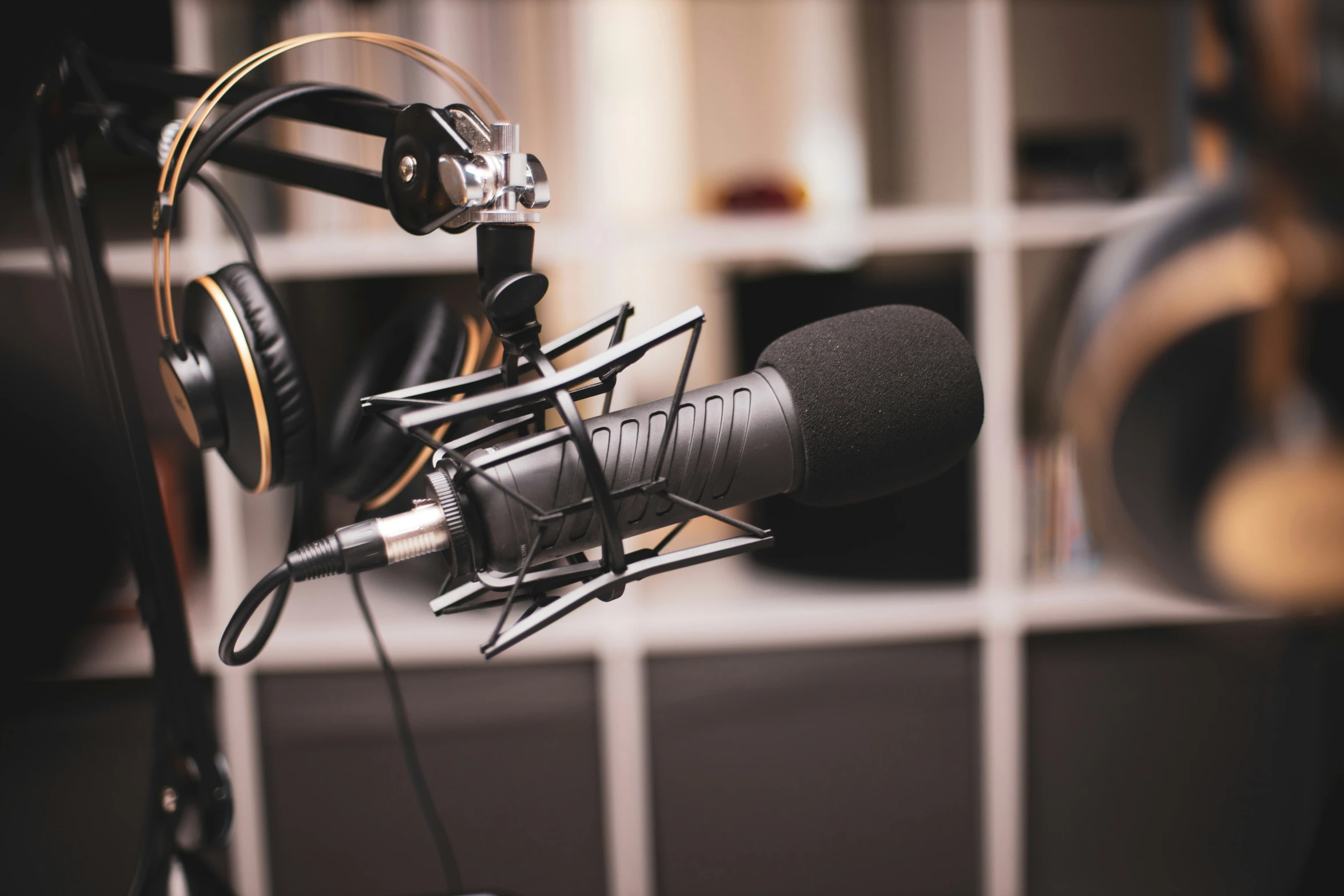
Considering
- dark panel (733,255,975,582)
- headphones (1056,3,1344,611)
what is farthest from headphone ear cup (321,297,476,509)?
dark panel (733,255,975,582)

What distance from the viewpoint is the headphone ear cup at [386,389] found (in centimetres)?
45

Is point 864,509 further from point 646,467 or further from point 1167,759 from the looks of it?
point 646,467

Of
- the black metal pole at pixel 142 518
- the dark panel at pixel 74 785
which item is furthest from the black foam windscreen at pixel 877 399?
the dark panel at pixel 74 785

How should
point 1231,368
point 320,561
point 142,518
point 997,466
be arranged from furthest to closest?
point 997,466 → point 1231,368 → point 142,518 → point 320,561

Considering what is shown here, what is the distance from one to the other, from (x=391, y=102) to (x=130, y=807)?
2.36 ft

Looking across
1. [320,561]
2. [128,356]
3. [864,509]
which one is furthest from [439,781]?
[320,561]

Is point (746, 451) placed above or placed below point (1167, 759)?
above

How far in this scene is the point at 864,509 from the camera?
3.81 ft

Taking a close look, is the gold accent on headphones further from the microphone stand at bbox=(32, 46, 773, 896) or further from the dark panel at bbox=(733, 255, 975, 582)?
the dark panel at bbox=(733, 255, 975, 582)

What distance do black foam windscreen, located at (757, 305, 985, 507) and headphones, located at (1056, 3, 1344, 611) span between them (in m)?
0.33

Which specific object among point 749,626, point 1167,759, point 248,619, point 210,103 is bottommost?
point 1167,759

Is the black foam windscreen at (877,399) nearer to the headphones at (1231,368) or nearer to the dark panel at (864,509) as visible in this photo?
the headphones at (1231,368)

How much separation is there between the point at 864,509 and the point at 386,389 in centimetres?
80

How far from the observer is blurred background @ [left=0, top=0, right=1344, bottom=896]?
1.06m
